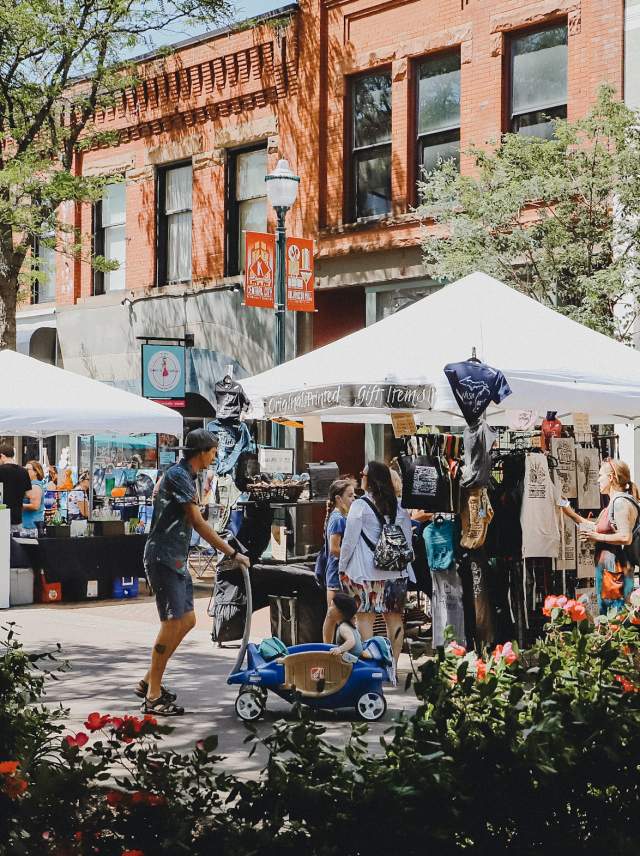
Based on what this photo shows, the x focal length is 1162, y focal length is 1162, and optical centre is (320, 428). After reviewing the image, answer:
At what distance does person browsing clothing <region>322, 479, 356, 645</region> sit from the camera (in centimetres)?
924

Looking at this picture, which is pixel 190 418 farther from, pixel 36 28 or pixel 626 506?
pixel 626 506

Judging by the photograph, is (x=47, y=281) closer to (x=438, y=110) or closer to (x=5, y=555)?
(x=438, y=110)

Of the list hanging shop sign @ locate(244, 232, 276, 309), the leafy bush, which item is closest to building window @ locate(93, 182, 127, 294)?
hanging shop sign @ locate(244, 232, 276, 309)

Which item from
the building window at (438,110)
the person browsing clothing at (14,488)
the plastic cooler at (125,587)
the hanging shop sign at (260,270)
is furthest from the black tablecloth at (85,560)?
the building window at (438,110)

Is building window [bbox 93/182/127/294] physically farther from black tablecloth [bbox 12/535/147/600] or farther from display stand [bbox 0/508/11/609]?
display stand [bbox 0/508/11/609]

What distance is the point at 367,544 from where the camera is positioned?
29.9 ft

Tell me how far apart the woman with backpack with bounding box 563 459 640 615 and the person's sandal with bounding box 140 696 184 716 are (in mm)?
3585

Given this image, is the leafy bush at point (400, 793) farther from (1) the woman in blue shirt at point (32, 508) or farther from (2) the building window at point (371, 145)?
(2) the building window at point (371, 145)

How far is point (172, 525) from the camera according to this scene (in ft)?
26.6

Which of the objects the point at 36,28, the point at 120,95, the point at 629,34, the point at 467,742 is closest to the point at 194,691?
the point at 467,742

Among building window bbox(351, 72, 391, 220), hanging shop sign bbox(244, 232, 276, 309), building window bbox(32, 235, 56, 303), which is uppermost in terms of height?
building window bbox(351, 72, 391, 220)

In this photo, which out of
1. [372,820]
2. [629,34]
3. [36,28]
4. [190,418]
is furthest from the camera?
[190,418]

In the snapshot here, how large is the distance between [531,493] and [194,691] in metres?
3.08

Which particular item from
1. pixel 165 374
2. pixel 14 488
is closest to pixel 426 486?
pixel 14 488
